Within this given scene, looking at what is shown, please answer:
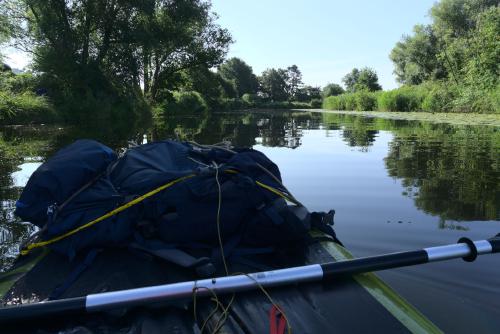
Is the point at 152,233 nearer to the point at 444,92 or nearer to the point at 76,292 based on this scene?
the point at 76,292

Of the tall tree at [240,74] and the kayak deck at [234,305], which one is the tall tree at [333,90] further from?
the kayak deck at [234,305]

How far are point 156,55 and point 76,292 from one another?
32.7 m

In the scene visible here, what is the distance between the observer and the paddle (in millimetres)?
1986

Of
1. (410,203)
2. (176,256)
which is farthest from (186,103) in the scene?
(176,256)

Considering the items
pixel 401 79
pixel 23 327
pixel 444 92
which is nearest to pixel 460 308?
pixel 23 327

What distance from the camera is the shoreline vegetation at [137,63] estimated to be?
23.5m

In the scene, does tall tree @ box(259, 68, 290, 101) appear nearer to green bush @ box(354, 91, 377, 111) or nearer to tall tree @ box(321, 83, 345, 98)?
tall tree @ box(321, 83, 345, 98)

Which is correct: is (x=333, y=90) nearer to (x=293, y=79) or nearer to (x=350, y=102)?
(x=293, y=79)

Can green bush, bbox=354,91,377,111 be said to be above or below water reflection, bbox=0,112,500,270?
above

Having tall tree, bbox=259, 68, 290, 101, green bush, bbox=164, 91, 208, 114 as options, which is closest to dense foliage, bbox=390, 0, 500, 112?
green bush, bbox=164, 91, 208, 114

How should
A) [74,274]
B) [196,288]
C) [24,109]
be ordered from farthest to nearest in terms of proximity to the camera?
[24,109] < [74,274] < [196,288]

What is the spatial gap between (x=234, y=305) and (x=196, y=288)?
0.71ft

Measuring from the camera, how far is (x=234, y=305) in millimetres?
2182

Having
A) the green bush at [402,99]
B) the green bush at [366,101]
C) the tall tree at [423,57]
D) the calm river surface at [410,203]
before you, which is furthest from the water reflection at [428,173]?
the tall tree at [423,57]
